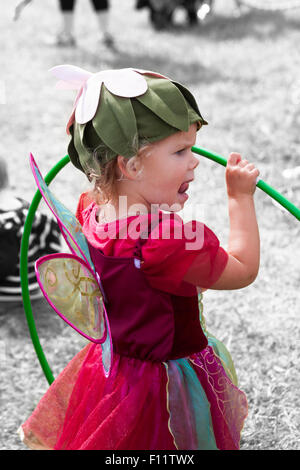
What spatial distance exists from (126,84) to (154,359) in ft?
2.18

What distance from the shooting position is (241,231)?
163cm

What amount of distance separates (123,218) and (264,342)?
1.24 m

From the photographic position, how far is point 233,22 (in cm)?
733

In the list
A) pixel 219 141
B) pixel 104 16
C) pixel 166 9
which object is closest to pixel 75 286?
pixel 219 141

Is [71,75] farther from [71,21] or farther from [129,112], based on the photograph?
[71,21]

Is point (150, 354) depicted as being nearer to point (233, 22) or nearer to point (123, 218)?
point (123, 218)

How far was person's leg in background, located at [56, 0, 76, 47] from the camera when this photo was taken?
664cm

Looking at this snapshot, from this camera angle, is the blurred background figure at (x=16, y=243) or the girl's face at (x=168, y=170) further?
the blurred background figure at (x=16, y=243)

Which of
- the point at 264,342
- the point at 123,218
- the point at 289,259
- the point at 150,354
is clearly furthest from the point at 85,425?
the point at 289,259

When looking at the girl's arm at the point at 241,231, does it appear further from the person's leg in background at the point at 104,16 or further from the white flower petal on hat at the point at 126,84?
the person's leg in background at the point at 104,16

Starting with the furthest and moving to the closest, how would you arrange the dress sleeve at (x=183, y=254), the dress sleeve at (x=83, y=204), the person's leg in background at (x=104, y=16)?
the person's leg in background at (x=104, y=16) → the dress sleeve at (x=83, y=204) → the dress sleeve at (x=183, y=254)

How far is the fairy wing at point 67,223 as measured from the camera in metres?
1.69

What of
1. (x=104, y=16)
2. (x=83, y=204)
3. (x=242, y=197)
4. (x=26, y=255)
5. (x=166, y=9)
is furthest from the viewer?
(x=166, y=9)

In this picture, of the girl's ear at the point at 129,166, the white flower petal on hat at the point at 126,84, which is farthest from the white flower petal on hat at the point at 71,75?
the girl's ear at the point at 129,166
